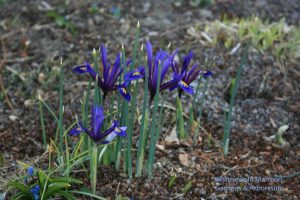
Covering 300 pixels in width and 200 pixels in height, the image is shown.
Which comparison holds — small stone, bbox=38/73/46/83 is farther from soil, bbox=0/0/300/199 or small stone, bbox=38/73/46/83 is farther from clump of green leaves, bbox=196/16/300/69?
clump of green leaves, bbox=196/16/300/69

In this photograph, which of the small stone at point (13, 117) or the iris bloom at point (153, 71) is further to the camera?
the small stone at point (13, 117)

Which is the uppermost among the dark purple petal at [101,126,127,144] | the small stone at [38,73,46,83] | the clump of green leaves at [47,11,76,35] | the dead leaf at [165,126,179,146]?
the clump of green leaves at [47,11,76,35]

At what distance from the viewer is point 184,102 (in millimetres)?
3914

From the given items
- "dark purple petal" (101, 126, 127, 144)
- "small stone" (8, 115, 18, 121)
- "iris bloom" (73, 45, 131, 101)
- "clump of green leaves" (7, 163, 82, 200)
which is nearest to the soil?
"small stone" (8, 115, 18, 121)

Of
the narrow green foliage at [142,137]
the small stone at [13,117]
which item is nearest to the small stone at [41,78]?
the small stone at [13,117]

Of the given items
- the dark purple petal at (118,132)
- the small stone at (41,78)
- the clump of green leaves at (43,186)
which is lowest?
the clump of green leaves at (43,186)

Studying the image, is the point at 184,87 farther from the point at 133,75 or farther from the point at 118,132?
the point at 118,132

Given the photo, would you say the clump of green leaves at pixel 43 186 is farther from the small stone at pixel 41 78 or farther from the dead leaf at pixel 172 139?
the small stone at pixel 41 78

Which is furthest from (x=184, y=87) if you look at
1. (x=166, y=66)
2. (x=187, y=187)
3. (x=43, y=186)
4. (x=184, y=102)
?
(x=184, y=102)

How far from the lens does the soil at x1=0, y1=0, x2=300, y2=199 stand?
10.4 feet

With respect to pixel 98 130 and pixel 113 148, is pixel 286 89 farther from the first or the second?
pixel 98 130

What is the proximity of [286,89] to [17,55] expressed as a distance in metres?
2.39

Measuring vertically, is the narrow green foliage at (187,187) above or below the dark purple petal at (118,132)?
below

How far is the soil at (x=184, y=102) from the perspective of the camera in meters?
3.16
